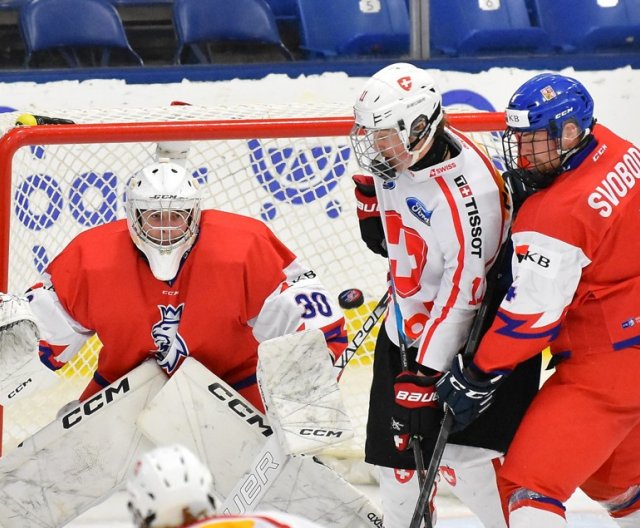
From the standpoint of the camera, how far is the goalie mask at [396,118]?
2.46m

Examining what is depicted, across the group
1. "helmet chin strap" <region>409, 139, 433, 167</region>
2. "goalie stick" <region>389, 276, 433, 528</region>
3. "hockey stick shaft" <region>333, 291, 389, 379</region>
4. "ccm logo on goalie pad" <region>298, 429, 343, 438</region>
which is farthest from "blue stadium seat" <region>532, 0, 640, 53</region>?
"ccm logo on goalie pad" <region>298, 429, 343, 438</region>

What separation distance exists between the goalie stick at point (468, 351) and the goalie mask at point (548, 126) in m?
0.23

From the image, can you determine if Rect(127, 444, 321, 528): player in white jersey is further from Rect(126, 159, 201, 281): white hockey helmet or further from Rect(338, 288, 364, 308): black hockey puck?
Rect(338, 288, 364, 308): black hockey puck

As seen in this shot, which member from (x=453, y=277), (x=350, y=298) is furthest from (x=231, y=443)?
(x=350, y=298)

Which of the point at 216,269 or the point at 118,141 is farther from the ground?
the point at 118,141

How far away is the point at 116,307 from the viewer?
284 cm

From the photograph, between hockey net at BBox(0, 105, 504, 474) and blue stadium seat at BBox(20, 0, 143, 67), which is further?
blue stadium seat at BBox(20, 0, 143, 67)

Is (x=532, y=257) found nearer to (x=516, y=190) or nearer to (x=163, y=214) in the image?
(x=516, y=190)

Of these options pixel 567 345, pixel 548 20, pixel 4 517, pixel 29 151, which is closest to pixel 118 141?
pixel 29 151

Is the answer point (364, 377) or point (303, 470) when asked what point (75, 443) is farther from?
point (364, 377)

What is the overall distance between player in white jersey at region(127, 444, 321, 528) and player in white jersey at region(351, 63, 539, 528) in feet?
3.41

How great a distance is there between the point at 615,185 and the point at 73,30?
2.92 m

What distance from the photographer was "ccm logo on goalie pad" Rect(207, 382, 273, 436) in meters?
2.79

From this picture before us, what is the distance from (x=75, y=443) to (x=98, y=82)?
1.84 metres
